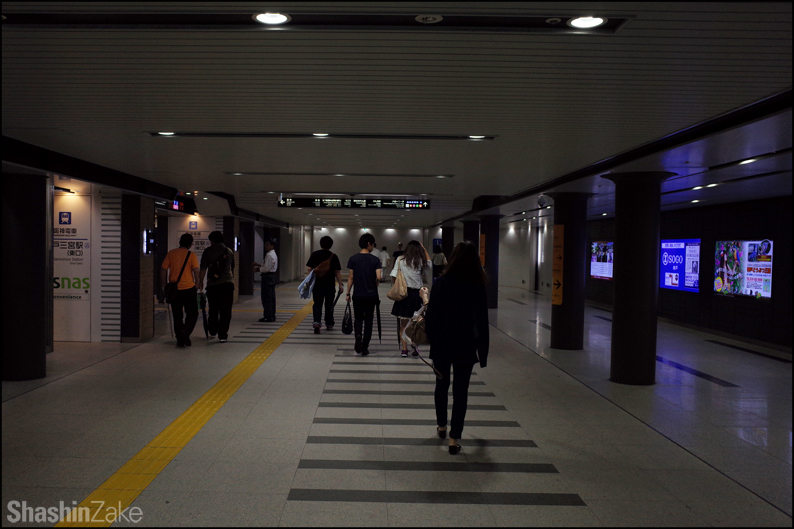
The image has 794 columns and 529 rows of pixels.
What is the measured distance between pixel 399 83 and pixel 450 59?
0.55m

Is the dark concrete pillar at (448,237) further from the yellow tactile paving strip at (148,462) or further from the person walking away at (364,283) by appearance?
the yellow tactile paving strip at (148,462)

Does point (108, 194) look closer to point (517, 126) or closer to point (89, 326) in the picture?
point (89, 326)

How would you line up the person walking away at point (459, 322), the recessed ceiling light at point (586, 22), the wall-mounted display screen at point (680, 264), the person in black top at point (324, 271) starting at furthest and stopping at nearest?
the wall-mounted display screen at point (680, 264) → the person in black top at point (324, 271) → the person walking away at point (459, 322) → the recessed ceiling light at point (586, 22)

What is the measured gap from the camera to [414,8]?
8.50 feet

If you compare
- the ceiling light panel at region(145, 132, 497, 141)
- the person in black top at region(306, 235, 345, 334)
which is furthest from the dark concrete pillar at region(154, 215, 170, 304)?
the ceiling light panel at region(145, 132, 497, 141)

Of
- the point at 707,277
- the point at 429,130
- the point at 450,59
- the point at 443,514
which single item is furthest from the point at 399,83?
the point at 707,277

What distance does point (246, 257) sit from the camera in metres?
18.8

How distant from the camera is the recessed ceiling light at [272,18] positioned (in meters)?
2.71

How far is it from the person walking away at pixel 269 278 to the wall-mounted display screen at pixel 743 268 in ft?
32.4

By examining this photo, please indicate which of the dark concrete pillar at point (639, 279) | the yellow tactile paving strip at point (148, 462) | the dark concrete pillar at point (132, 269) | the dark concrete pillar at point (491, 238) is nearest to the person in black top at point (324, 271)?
the dark concrete pillar at point (132, 269)

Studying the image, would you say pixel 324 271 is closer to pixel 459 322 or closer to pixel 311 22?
pixel 459 322

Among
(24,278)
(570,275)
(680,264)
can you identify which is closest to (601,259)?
(680,264)

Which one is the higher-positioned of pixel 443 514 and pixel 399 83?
pixel 399 83

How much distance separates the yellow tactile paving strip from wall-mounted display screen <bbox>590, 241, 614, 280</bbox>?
504 inches
